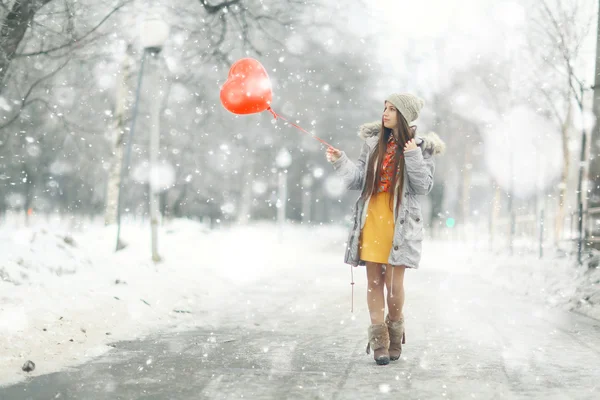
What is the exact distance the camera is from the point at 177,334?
6.38 metres

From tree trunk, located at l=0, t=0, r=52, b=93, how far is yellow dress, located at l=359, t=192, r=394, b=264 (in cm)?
495

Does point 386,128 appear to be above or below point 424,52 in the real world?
below

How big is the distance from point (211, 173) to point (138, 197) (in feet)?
27.3

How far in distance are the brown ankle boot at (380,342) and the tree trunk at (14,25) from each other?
17.8ft

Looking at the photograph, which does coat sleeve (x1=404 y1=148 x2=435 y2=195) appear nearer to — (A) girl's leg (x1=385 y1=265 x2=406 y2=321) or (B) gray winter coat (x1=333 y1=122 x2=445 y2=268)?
(B) gray winter coat (x1=333 y1=122 x2=445 y2=268)

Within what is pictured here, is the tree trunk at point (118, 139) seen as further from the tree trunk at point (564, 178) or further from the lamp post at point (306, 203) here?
the lamp post at point (306, 203)

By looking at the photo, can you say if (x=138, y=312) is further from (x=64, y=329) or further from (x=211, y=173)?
(x=211, y=173)

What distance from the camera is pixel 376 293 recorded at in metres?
5.24

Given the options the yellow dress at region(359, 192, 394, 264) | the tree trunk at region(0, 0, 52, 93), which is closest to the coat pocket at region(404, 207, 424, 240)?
the yellow dress at region(359, 192, 394, 264)

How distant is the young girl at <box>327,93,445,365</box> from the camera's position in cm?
506

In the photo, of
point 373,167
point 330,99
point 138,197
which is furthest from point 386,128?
point 138,197

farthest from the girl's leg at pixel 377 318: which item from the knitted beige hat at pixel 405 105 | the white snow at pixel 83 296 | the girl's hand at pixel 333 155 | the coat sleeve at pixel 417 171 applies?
the white snow at pixel 83 296

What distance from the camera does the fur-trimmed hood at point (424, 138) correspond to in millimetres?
5199

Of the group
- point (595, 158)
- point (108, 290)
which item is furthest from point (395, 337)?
point (595, 158)
